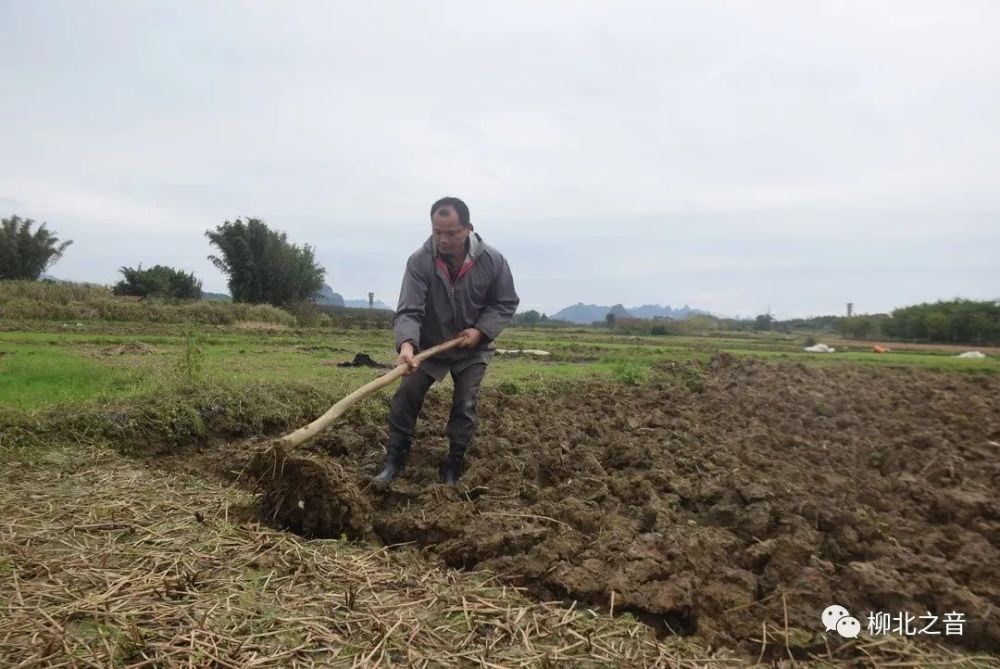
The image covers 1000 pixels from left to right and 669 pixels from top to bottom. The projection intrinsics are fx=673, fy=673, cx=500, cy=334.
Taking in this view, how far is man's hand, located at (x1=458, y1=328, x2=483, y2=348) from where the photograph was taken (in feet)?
14.7

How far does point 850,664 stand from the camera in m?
2.41

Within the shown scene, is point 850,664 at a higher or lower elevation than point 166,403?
lower

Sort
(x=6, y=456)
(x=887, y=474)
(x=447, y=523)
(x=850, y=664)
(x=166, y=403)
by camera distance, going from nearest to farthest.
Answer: (x=850, y=664)
(x=447, y=523)
(x=6, y=456)
(x=887, y=474)
(x=166, y=403)

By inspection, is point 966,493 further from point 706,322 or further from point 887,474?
point 706,322

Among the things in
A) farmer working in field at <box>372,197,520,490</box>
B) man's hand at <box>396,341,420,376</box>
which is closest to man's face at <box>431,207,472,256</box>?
farmer working in field at <box>372,197,520,490</box>

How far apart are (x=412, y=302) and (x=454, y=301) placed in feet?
0.94

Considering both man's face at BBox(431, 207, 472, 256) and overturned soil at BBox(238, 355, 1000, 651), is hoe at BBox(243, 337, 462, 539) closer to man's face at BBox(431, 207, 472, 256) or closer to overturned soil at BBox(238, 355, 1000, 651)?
overturned soil at BBox(238, 355, 1000, 651)

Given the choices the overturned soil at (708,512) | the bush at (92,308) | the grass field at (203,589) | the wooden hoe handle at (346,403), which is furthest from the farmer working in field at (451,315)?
the bush at (92,308)

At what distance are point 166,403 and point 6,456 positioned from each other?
1.17m

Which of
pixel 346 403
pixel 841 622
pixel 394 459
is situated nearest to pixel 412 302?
pixel 346 403

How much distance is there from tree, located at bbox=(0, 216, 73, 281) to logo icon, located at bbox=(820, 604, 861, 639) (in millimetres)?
38043

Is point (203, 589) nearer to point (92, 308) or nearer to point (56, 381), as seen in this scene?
point (56, 381)

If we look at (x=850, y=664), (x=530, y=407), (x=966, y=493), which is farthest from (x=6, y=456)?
(x=966, y=493)

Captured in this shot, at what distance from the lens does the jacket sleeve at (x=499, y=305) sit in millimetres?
4582
